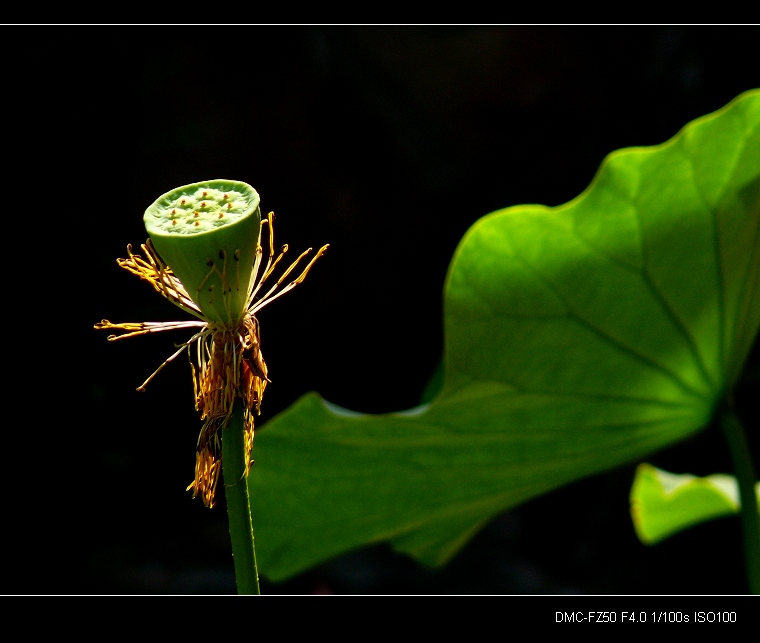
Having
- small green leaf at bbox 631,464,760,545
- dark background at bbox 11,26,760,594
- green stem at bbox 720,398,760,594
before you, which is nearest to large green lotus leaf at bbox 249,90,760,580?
green stem at bbox 720,398,760,594

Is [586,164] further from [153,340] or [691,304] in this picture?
[691,304]

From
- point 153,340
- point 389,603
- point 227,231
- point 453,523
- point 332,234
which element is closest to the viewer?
point 227,231

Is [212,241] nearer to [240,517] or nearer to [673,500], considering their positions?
[240,517]

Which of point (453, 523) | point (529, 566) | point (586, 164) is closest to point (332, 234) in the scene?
point (586, 164)

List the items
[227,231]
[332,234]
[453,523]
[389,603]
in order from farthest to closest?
[332,234] < [453,523] < [389,603] < [227,231]

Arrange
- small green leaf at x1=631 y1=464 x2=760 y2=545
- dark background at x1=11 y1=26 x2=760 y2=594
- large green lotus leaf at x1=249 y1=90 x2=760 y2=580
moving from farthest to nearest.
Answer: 1. dark background at x1=11 y1=26 x2=760 y2=594
2. small green leaf at x1=631 y1=464 x2=760 y2=545
3. large green lotus leaf at x1=249 y1=90 x2=760 y2=580

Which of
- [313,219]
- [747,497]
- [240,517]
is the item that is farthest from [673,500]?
[313,219]

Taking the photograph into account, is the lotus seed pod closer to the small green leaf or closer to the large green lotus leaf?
the large green lotus leaf
